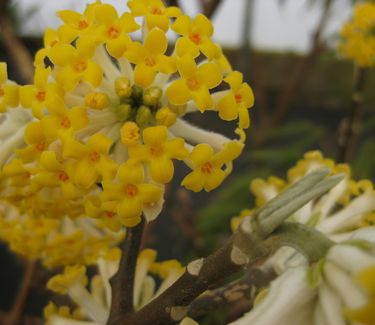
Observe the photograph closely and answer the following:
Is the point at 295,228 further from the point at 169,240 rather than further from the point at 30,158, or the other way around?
the point at 169,240

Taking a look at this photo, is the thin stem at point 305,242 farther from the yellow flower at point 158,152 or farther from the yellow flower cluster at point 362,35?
the yellow flower cluster at point 362,35

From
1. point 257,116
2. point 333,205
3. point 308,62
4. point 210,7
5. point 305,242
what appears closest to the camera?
point 305,242

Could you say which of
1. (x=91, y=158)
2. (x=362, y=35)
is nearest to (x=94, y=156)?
(x=91, y=158)

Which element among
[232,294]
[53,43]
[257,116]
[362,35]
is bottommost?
[257,116]

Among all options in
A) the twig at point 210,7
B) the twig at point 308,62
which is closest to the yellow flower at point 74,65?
the twig at point 210,7

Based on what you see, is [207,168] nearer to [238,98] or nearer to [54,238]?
[238,98]

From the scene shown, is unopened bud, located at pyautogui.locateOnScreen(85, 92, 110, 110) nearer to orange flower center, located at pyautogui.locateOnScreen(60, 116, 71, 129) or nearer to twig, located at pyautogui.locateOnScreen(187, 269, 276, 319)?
orange flower center, located at pyautogui.locateOnScreen(60, 116, 71, 129)

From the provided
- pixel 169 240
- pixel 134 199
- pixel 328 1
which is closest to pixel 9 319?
pixel 134 199

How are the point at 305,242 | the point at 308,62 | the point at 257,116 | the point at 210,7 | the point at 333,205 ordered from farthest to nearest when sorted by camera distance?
the point at 257,116 < the point at 308,62 < the point at 210,7 < the point at 333,205 < the point at 305,242
